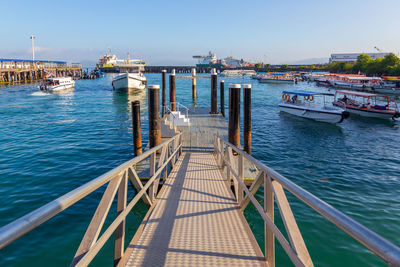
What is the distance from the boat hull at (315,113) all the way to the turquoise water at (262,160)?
811 mm

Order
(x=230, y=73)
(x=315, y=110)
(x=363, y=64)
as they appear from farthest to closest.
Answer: (x=230, y=73) < (x=363, y=64) < (x=315, y=110)

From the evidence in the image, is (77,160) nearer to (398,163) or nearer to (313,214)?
(313,214)

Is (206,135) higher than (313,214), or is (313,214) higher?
(206,135)

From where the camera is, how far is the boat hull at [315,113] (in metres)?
24.4

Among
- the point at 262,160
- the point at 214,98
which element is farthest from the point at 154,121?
the point at 214,98

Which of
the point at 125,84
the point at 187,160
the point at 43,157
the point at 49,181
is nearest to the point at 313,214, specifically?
the point at 187,160

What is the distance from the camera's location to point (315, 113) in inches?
1028

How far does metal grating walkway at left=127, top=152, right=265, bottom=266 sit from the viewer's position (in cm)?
356

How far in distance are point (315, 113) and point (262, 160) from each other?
1453 cm

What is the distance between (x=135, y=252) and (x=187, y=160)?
6470 millimetres

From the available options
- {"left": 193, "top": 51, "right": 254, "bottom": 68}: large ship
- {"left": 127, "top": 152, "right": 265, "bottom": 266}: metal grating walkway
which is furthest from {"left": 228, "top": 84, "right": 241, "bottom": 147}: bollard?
{"left": 193, "top": 51, "right": 254, "bottom": 68}: large ship

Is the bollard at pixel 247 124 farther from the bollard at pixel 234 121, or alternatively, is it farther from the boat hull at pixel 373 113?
the boat hull at pixel 373 113

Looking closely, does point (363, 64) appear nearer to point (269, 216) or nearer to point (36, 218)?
point (269, 216)

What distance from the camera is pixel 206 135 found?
14266 mm
